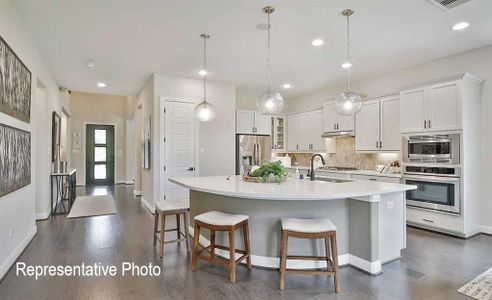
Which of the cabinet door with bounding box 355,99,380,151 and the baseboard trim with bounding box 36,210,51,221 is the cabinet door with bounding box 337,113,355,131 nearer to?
the cabinet door with bounding box 355,99,380,151

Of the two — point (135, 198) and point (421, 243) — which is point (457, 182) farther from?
point (135, 198)

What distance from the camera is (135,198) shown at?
23.4ft

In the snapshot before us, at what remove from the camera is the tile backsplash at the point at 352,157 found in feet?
17.5

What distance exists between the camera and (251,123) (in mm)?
6645

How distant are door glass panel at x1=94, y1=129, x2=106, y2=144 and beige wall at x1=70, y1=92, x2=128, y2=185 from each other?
33 centimetres

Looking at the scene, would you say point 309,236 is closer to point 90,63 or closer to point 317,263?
point 317,263

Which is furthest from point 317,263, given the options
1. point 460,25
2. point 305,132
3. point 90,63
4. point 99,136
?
point 99,136

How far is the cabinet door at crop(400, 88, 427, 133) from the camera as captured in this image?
4281 millimetres

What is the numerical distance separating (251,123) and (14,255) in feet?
16.0

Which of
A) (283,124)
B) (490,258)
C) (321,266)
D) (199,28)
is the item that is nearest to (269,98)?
(199,28)

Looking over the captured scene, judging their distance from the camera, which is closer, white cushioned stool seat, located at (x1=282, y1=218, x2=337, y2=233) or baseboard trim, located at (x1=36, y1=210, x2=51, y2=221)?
white cushioned stool seat, located at (x1=282, y1=218, x2=337, y2=233)

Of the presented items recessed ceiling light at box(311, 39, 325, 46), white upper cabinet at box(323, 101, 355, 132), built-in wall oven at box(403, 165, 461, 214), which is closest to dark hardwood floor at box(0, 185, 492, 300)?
built-in wall oven at box(403, 165, 461, 214)

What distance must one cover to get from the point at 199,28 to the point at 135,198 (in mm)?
5173

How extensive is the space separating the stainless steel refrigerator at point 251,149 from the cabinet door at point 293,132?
2.39ft
